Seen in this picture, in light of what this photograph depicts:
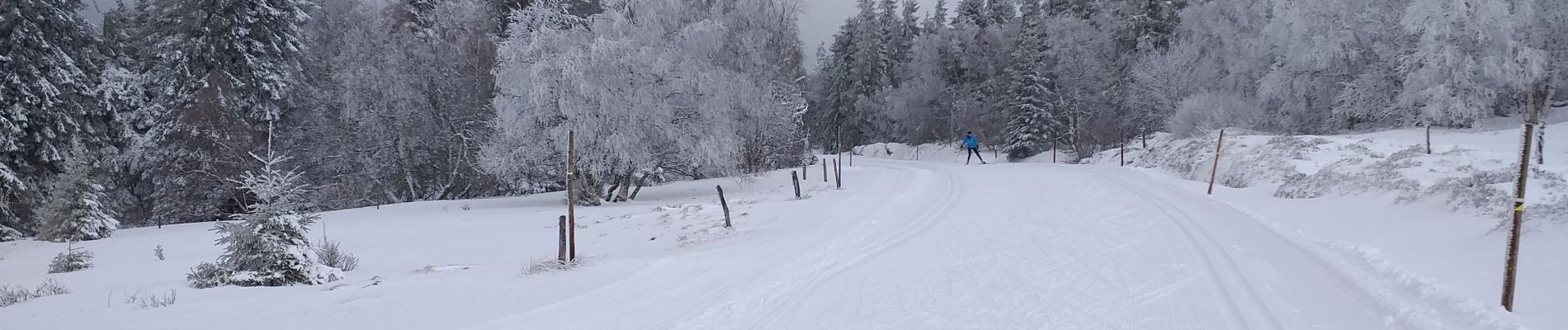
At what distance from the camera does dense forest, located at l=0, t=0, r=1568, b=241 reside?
18016 millimetres

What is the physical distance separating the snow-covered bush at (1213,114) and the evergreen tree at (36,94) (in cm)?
3212

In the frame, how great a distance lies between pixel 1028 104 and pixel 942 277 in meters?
31.7

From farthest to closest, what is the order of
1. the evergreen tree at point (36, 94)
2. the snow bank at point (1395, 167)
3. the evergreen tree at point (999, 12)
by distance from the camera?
the evergreen tree at point (999, 12)
the evergreen tree at point (36, 94)
the snow bank at point (1395, 167)

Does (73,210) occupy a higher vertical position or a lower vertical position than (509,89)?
lower

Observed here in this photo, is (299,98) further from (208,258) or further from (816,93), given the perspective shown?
(816,93)

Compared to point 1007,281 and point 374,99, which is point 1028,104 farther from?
point 1007,281

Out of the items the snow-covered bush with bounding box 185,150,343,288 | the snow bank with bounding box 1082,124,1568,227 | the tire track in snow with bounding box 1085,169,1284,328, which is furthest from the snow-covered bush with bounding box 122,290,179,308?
the snow bank with bounding box 1082,124,1568,227

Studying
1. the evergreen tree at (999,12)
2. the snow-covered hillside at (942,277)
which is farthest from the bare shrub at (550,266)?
the evergreen tree at (999,12)

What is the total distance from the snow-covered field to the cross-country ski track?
28 mm

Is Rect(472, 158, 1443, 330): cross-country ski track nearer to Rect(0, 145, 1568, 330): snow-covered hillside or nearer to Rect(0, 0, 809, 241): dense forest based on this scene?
Rect(0, 145, 1568, 330): snow-covered hillside

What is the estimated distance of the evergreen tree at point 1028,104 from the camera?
36.2 metres

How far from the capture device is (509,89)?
18.2 metres

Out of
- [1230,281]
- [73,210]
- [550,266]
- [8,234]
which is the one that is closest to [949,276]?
[1230,281]

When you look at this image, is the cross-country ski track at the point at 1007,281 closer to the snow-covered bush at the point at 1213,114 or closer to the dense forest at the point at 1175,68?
the dense forest at the point at 1175,68
